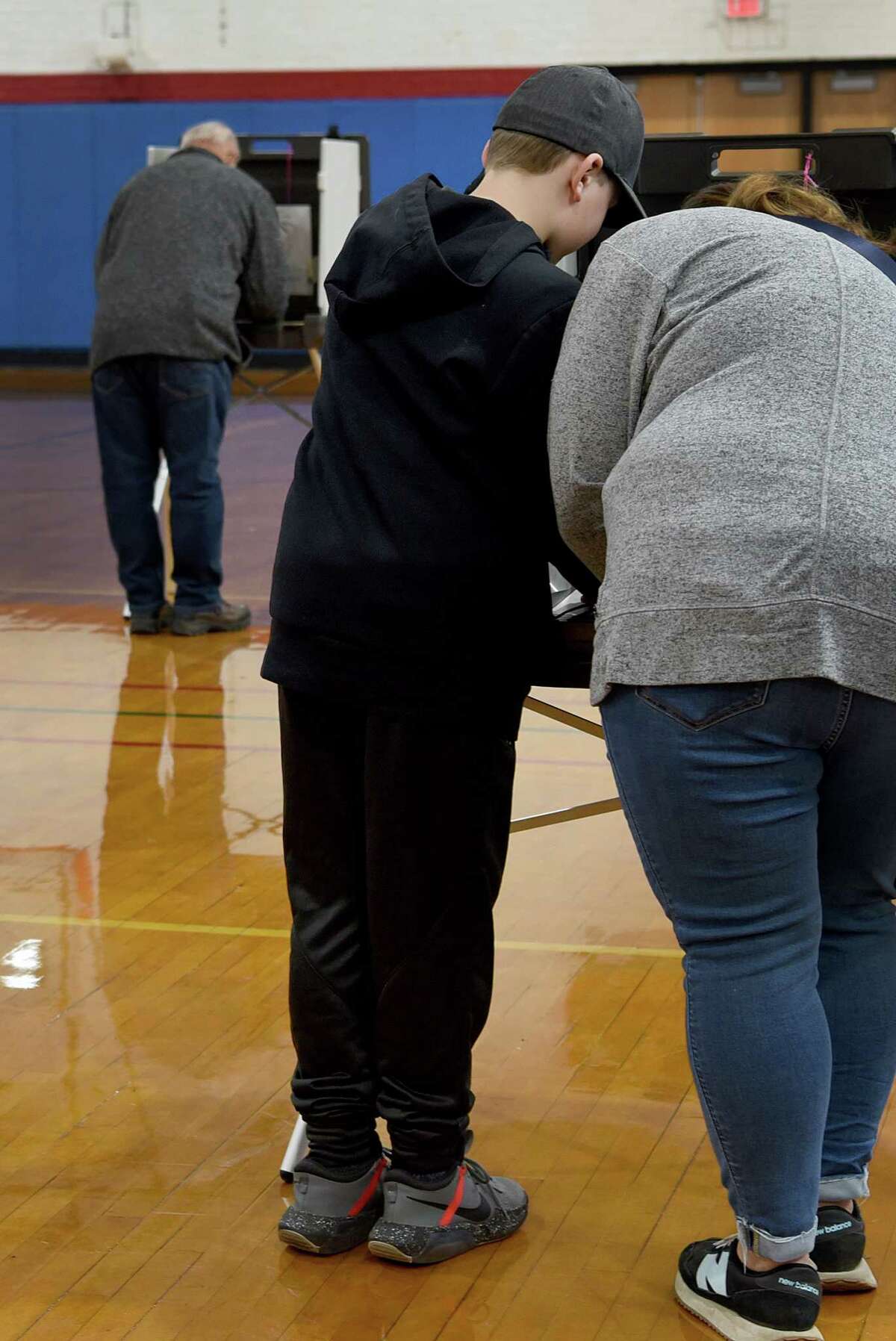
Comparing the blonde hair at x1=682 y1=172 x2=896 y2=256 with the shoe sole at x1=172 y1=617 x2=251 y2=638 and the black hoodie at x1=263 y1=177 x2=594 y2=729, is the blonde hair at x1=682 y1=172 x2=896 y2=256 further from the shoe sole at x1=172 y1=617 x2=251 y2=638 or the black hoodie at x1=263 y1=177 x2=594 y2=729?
the shoe sole at x1=172 y1=617 x2=251 y2=638

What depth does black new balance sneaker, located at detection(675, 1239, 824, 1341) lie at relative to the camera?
145cm

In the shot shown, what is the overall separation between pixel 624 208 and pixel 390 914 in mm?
722

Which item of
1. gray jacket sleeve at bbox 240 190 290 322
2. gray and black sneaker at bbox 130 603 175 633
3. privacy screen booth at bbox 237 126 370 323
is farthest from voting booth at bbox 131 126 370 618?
gray and black sneaker at bbox 130 603 175 633

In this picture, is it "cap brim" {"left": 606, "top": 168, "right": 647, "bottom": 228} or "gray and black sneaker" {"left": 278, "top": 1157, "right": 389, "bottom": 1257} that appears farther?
"gray and black sneaker" {"left": 278, "top": 1157, "right": 389, "bottom": 1257}

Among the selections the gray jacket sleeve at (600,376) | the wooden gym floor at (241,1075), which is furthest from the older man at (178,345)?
the gray jacket sleeve at (600,376)

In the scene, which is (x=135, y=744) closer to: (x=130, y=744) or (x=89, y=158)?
(x=130, y=744)

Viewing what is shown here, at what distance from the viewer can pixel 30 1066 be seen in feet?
6.76

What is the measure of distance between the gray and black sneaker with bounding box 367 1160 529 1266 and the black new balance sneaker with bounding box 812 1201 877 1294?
0.32 metres

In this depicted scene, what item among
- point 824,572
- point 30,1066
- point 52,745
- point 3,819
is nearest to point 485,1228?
point 30,1066

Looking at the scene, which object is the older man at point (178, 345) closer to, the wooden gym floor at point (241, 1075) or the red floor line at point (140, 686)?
the red floor line at point (140, 686)

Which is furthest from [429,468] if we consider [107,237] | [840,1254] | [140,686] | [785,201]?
[107,237]

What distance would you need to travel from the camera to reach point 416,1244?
1620mm

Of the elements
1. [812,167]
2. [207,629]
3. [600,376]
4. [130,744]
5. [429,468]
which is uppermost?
[812,167]

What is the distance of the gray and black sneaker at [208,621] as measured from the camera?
4660mm
